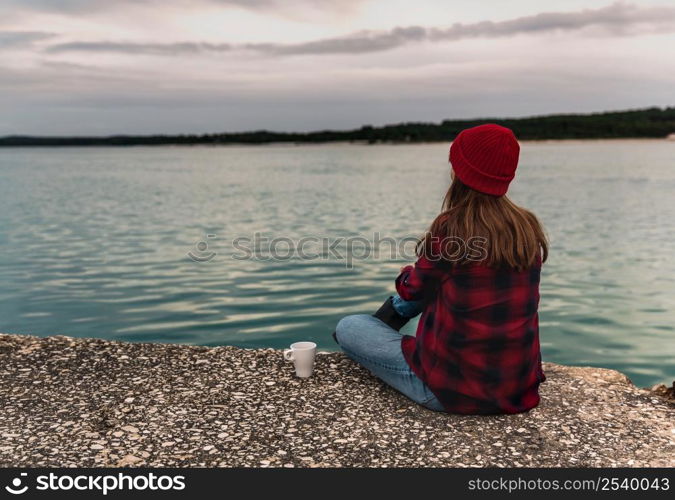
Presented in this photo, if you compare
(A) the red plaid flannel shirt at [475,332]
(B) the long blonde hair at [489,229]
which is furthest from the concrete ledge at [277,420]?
(B) the long blonde hair at [489,229]

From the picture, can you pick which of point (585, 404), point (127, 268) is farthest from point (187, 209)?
point (585, 404)

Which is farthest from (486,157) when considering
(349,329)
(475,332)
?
(349,329)

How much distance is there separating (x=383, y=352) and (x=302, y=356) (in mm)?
766

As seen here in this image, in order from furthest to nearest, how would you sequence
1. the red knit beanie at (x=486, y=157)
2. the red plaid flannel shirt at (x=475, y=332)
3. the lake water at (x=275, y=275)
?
the lake water at (x=275, y=275) → the red plaid flannel shirt at (x=475, y=332) → the red knit beanie at (x=486, y=157)

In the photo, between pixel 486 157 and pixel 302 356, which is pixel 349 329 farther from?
pixel 486 157

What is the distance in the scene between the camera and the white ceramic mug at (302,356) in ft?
16.6

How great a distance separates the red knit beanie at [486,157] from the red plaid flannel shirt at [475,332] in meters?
0.49

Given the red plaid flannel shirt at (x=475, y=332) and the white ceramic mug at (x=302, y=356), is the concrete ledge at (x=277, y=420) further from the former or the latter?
the red plaid flannel shirt at (x=475, y=332)

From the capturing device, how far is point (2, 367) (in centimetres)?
553

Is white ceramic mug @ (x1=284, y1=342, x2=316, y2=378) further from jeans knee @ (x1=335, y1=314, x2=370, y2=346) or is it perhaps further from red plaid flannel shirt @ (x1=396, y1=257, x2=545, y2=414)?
red plaid flannel shirt @ (x1=396, y1=257, x2=545, y2=414)

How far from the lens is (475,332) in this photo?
397 cm

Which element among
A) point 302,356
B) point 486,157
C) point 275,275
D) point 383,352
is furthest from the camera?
point 275,275
